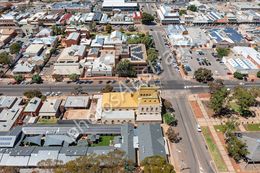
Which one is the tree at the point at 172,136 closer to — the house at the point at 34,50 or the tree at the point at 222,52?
the tree at the point at 222,52

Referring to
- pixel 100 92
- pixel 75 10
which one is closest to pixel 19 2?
pixel 75 10

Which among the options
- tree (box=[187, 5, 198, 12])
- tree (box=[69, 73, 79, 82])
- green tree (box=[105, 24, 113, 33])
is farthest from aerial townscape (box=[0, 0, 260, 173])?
tree (box=[187, 5, 198, 12])

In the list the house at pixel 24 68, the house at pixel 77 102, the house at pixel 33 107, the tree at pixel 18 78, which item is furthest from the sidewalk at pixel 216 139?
the house at pixel 24 68

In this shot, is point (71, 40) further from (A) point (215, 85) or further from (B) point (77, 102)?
(A) point (215, 85)

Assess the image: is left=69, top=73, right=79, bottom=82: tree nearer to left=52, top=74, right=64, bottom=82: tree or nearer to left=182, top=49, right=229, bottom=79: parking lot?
left=52, top=74, right=64, bottom=82: tree

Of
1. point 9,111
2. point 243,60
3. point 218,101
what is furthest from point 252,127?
point 9,111
